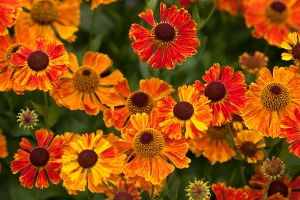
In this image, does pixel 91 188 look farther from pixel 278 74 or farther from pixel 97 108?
pixel 278 74

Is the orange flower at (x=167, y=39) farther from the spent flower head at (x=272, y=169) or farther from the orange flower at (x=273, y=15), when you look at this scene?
the orange flower at (x=273, y=15)

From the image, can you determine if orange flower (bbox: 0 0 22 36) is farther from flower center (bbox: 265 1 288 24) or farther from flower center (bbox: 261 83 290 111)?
flower center (bbox: 265 1 288 24)

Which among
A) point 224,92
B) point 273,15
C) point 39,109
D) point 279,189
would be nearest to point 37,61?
point 39,109

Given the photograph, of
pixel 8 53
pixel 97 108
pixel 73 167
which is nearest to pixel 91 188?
pixel 73 167

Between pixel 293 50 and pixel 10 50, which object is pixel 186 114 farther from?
pixel 10 50

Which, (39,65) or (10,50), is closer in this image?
(39,65)
